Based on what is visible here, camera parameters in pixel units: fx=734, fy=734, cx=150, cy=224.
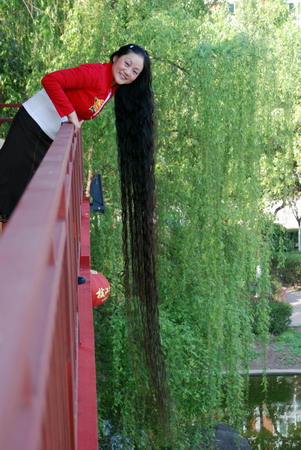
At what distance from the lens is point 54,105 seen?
316 centimetres

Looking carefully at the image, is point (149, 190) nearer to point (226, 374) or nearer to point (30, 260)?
point (30, 260)

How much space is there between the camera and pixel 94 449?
2.00 m

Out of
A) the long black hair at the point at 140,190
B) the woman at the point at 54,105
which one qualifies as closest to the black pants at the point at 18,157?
the woman at the point at 54,105

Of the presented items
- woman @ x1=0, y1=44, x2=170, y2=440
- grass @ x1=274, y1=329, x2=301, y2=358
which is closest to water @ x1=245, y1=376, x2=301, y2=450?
grass @ x1=274, y1=329, x2=301, y2=358

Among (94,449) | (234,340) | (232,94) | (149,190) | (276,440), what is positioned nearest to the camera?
(94,449)

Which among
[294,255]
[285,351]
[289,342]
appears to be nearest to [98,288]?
[285,351]

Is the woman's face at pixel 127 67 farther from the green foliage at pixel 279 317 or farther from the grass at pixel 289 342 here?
the green foliage at pixel 279 317

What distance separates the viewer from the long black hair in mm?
3246

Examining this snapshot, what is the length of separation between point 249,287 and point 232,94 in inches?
103

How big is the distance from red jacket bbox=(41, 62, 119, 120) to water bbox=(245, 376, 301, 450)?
35.5ft

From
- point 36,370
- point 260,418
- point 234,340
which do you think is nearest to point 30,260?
point 36,370

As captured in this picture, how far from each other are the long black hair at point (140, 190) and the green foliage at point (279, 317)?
52.4ft

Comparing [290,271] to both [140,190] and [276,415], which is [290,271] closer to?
[276,415]

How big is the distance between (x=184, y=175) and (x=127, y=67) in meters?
4.99
